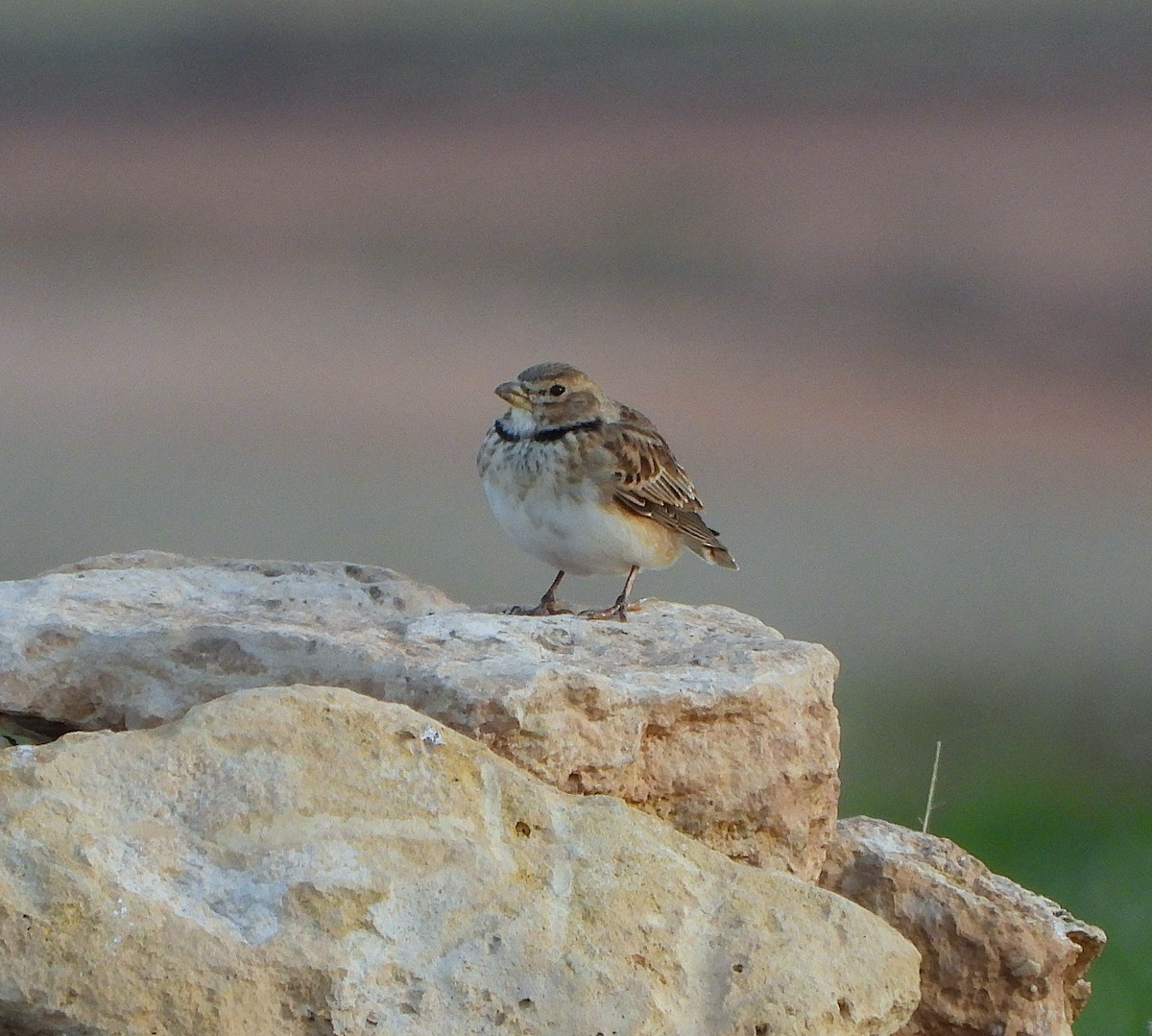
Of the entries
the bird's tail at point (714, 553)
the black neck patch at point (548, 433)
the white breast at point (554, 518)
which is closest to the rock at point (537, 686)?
the white breast at point (554, 518)

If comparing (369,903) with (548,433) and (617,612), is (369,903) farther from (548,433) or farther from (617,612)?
(548,433)

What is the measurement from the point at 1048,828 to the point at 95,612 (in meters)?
8.24

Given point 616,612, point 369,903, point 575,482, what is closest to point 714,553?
point 575,482

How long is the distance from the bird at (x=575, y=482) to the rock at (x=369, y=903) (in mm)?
3428

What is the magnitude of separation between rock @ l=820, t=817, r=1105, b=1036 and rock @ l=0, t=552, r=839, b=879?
1.66 ft

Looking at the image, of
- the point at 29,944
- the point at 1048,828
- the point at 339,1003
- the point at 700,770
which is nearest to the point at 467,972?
the point at 339,1003

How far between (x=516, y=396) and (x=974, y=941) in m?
3.41

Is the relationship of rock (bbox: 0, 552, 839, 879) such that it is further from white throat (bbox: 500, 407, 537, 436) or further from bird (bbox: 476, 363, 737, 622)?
white throat (bbox: 500, 407, 537, 436)

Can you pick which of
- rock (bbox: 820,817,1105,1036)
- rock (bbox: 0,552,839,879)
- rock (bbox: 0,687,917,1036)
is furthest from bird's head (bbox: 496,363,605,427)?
rock (bbox: 0,687,917,1036)

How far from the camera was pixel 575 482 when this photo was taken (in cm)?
835

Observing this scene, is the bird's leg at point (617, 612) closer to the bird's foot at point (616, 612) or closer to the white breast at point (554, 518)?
the bird's foot at point (616, 612)

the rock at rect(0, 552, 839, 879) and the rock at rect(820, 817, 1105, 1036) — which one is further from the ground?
the rock at rect(0, 552, 839, 879)

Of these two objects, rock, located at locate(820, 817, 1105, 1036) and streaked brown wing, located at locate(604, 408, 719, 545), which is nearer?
rock, located at locate(820, 817, 1105, 1036)

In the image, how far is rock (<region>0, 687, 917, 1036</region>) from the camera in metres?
4.04
